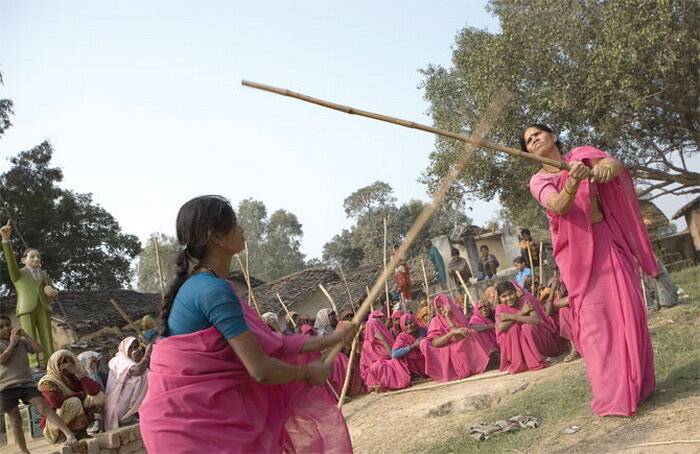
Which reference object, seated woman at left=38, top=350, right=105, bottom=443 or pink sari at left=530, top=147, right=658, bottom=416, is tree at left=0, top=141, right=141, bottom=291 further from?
pink sari at left=530, top=147, right=658, bottom=416

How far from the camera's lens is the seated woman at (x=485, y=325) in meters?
8.70

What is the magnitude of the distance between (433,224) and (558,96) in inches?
1354

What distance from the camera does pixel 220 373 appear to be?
2.55 m

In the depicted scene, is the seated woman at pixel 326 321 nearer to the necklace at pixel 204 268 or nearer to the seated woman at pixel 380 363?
the seated woman at pixel 380 363

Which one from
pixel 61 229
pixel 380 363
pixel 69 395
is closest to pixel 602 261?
pixel 380 363

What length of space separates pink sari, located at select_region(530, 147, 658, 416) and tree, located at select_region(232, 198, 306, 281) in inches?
2205

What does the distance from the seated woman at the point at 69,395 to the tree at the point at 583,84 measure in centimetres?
1300

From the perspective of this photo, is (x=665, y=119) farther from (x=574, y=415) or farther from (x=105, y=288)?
(x=105, y=288)

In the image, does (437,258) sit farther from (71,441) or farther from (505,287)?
(71,441)

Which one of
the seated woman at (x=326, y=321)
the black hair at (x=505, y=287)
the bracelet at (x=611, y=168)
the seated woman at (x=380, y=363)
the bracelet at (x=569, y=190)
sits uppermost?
the bracelet at (x=611, y=168)

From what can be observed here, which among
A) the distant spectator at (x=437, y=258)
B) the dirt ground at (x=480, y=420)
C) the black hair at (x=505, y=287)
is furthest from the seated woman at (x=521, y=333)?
the distant spectator at (x=437, y=258)

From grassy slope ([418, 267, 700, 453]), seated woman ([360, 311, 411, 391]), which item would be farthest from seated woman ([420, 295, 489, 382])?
grassy slope ([418, 267, 700, 453])

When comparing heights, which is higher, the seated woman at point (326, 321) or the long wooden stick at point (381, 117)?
the long wooden stick at point (381, 117)

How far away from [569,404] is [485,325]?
4006mm
